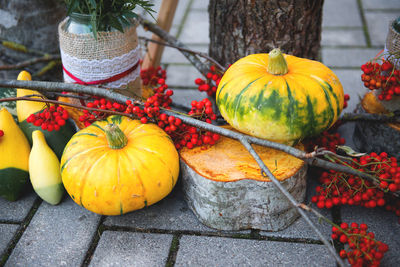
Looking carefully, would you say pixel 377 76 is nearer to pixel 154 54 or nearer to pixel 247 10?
pixel 247 10

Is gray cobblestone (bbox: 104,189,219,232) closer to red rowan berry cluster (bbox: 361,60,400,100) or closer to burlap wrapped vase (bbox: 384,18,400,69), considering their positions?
red rowan berry cluster (bbox: 361,60,400,100)

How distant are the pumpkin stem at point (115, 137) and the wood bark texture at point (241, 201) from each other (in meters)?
0.28

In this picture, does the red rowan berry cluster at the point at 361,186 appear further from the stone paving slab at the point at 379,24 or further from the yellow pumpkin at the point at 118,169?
the stone paving slab at the point at 379,24

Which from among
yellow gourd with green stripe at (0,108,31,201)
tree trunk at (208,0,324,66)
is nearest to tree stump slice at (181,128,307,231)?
tree trunk at (208,0,324,66)

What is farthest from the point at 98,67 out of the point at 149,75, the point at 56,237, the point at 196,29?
the point at 196,29

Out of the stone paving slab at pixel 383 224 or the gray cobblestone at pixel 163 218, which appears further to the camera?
the gray cobblestone at pixel 163 218

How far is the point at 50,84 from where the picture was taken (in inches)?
76.1

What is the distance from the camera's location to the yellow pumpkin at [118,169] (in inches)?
66.7

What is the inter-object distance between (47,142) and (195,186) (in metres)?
0.80

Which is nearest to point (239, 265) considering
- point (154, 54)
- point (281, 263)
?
point (281, 263)

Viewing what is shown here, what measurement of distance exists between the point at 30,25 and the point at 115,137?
1.22 metres

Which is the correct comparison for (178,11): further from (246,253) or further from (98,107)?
(246,253)

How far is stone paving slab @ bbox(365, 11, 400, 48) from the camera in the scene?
11.4ft

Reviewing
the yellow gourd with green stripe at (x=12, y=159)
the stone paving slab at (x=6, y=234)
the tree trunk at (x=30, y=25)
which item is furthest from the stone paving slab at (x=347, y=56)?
the stone paving slab at (x=6, y=234)
